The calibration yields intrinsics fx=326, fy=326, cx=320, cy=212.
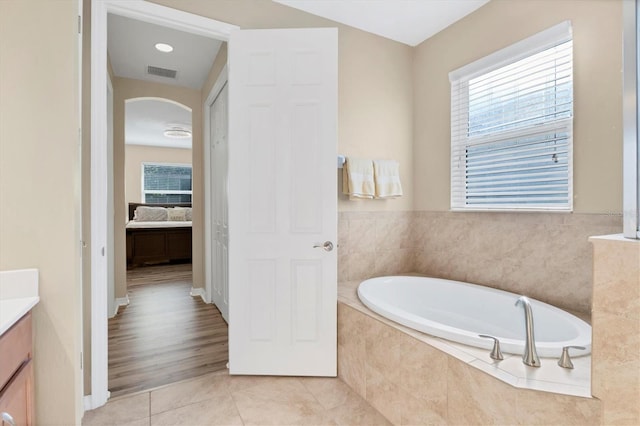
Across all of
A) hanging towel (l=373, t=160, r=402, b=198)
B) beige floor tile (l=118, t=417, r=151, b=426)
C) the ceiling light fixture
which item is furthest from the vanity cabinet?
the ceiling light fixture

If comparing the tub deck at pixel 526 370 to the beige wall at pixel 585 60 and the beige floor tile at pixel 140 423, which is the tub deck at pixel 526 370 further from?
the beige floor tile at pixel 140 423

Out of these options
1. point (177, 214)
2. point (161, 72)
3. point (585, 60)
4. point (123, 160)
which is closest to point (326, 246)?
point (585, 60)

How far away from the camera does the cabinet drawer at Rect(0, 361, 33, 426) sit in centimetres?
93

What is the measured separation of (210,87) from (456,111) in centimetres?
249

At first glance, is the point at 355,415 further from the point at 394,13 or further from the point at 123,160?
the point at 123,160

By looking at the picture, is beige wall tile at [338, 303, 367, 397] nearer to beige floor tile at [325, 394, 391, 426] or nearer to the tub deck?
beige floor tile at [325, 394, 391, 426]

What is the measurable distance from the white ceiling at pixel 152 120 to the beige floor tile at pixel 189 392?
10.4 ft

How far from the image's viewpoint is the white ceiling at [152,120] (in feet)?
16.3

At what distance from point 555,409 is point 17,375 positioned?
175cm

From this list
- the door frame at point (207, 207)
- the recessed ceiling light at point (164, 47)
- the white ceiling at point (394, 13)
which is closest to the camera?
the white ceiling at point (394, 13)

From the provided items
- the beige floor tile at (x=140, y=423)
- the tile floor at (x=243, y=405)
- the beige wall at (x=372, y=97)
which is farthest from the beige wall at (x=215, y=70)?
the beige floor tile at (x=140, y=423)

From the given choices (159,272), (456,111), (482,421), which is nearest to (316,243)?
(482,421)

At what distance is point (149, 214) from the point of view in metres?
7.00

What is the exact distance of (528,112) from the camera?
2.18m
